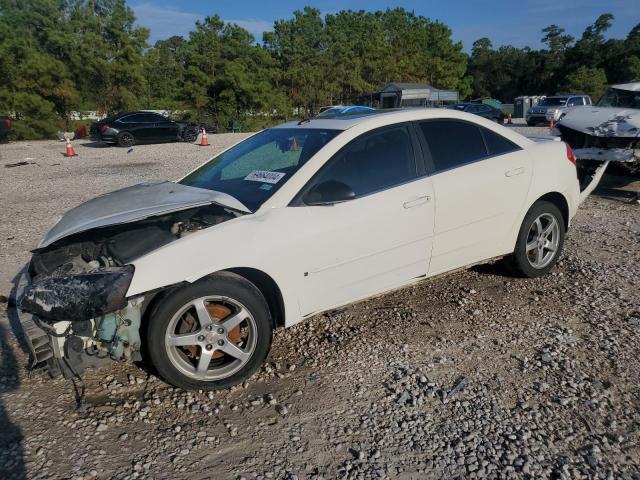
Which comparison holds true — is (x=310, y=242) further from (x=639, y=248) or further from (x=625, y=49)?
(x=625, y=49)

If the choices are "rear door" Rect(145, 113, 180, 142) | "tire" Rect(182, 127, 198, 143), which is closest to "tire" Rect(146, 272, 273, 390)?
"rear door" Rect(145, 113, 180, 142)

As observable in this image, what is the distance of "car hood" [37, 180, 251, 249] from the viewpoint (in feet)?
10.9

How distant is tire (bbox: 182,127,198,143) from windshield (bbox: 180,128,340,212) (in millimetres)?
20445

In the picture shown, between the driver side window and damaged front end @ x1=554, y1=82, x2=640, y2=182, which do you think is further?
damaged front end @ x1=554, y1=82, x2=640, y2=182

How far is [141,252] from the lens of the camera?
10.1 feet

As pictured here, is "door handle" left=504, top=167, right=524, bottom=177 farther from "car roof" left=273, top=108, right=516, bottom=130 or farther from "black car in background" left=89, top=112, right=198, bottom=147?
"black car in background" left=89, top=112, right=198, bottom=147

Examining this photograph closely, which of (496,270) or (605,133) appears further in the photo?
(605,133)

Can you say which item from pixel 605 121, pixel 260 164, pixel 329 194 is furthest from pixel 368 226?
pixel 605 121

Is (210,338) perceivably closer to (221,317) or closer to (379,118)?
(221,317)

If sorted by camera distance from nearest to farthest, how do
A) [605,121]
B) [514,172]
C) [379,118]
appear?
[379,118] < [514,172] < [605,121]

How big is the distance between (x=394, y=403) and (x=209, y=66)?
37267 mm

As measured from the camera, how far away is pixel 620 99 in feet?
30.2

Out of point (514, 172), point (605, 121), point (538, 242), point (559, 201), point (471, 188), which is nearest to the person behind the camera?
→ point (471, 188)

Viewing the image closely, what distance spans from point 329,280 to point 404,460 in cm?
129
